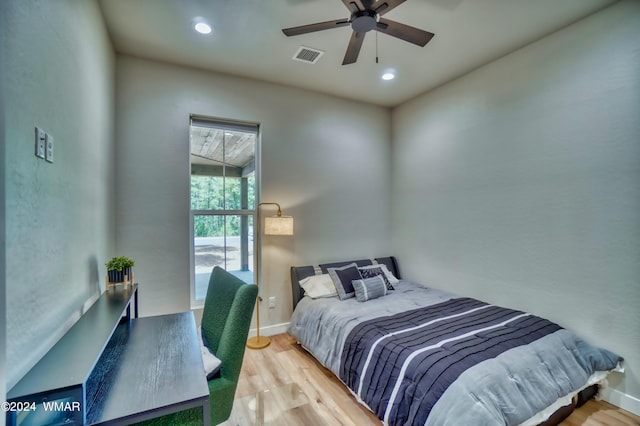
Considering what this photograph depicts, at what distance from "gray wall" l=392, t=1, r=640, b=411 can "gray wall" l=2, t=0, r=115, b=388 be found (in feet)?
11.1

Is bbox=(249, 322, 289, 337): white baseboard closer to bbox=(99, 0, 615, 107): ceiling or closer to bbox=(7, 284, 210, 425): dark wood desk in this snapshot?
bbox=(7, 284, 210, 425): dark wood desk

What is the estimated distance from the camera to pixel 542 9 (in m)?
2.25

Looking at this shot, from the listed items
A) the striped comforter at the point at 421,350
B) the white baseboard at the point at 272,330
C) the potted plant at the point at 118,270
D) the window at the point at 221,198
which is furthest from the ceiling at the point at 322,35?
the white baseboard at the point at 272,330

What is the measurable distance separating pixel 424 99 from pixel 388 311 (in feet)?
8.83

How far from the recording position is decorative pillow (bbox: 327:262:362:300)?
10.5 ft

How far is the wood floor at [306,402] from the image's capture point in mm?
2049

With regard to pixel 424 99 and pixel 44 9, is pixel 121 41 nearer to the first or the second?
pixel 44 9

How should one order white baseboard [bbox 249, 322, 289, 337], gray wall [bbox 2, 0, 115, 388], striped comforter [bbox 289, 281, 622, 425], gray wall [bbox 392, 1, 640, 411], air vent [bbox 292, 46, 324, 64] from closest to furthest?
gray wall [bbox 2, 0, 115, 388]
striped comforter [bbox 289, 281, 622, 425]
gray wall [bbox 392, 1, 640, 411]
air vent [bbox 292, 46, 324, 64]
white baseboard [bbox 249, 322, 289, 337]

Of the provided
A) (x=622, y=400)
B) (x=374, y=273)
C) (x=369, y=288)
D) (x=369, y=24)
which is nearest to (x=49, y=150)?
(x=369, y=24)

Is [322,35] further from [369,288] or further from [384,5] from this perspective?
[369,288]

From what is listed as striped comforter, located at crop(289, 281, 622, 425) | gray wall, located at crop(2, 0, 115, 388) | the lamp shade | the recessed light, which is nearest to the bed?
striped comforter, located at crop(289, 281, 622, 425)

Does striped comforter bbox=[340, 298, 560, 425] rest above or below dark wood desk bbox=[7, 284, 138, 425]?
below

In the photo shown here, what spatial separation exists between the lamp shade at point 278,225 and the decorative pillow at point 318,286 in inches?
24.6

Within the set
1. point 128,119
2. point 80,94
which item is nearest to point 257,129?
point 128,119
